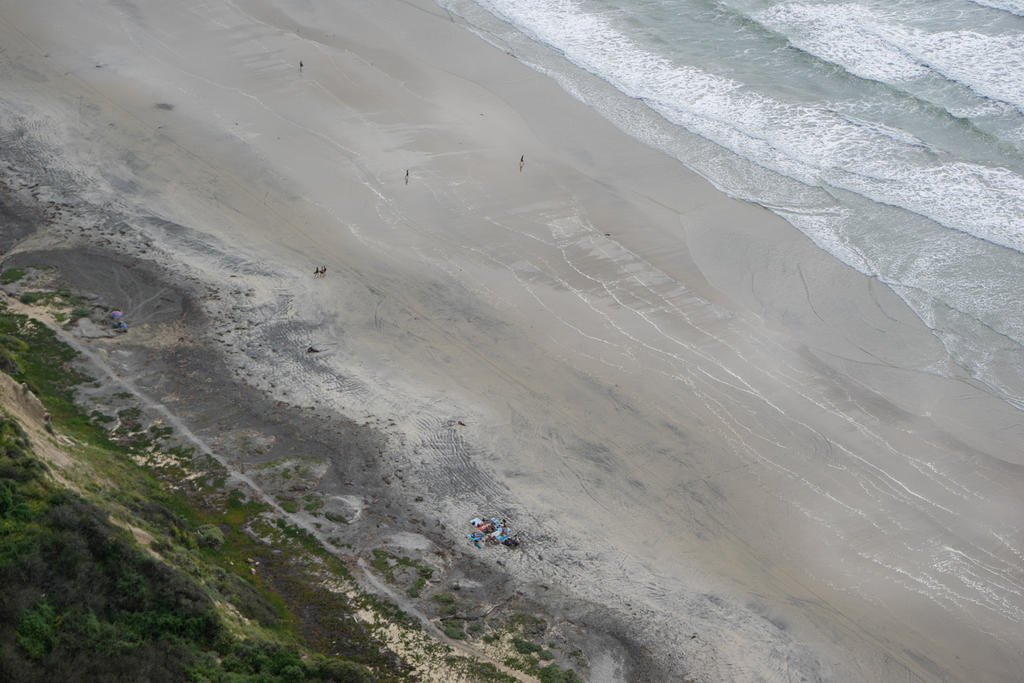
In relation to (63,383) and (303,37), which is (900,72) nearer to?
(303,37)

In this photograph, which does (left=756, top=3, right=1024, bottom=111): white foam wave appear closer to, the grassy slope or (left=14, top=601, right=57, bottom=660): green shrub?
the grassy slope

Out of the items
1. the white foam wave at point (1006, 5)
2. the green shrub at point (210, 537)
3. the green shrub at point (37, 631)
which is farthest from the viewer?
the white foam wave at point (1006, 5)

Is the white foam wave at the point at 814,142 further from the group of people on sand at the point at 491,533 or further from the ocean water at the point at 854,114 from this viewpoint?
the group of people on sand at the point at 491,533

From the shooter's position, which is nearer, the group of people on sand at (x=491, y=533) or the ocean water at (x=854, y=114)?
the group of people on sand at (x=491, y=533)

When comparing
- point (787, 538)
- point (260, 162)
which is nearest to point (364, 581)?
point (787, 538)

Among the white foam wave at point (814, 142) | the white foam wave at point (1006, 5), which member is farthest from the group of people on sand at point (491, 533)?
the white foam wave at point (1006, 5)

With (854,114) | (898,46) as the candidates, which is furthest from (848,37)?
(854,114)
